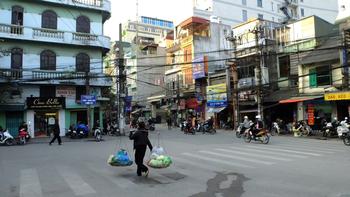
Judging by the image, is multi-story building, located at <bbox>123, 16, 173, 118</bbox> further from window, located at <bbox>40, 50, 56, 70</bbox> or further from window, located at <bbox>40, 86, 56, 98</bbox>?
window, located at <bbox>40, 86, 56, 98</bbox>

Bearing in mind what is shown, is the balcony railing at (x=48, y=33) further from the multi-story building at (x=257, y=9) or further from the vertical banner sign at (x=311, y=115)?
the multi-story building at (x=257, y=9)

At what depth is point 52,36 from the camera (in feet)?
106

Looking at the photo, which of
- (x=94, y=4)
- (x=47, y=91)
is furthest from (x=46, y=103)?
(x=94, y=4)

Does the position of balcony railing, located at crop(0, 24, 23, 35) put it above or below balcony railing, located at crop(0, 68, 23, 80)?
above

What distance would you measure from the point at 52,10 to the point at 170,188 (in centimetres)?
2869

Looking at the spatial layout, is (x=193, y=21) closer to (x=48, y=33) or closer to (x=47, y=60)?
(x=48, y=33)

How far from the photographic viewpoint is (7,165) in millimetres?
13445

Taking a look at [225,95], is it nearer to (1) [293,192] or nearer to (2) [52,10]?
(2) [52,10]

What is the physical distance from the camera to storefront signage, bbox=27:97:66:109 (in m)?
31.4

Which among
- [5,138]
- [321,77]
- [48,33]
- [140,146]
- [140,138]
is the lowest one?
[5,138]

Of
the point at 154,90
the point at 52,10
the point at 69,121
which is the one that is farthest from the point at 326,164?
the point at 154,90

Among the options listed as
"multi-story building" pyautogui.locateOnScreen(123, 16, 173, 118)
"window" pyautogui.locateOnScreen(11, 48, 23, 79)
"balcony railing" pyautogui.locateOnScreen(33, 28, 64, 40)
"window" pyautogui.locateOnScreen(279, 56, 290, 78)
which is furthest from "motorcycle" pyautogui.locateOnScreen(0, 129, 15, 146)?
"multi-story building" pyautogui.locateOnScreen(123, 16, 173, 118)

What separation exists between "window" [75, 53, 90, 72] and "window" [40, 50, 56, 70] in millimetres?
2080

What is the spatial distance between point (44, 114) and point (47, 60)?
4.75 m
